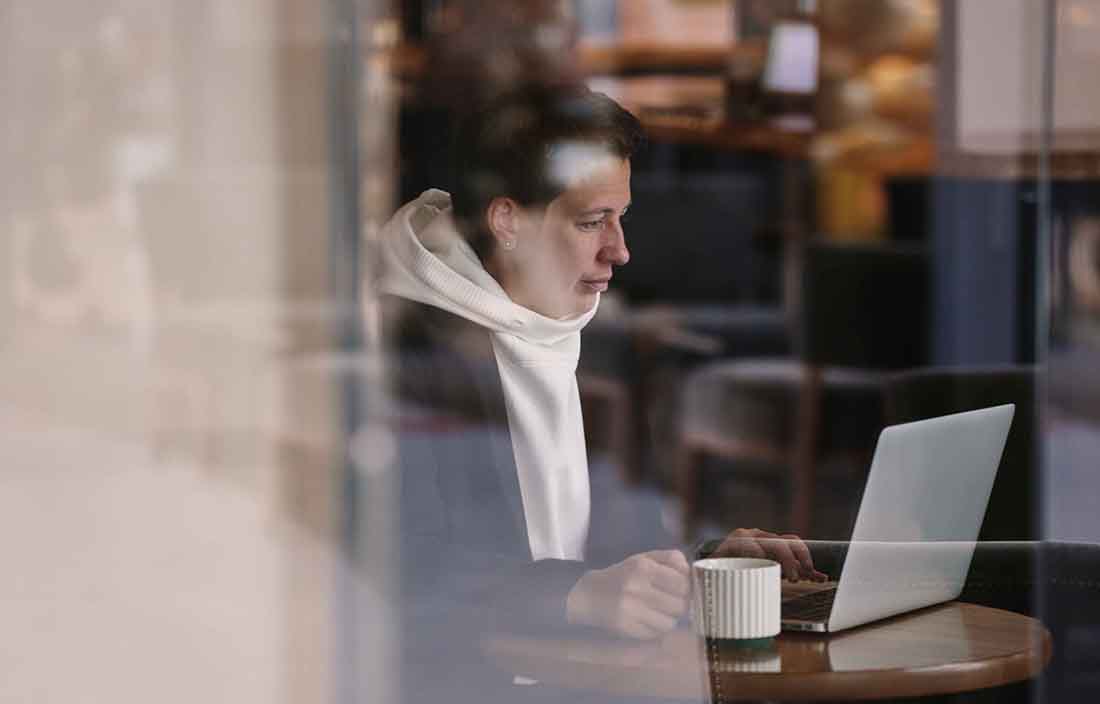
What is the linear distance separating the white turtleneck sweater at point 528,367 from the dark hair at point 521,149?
0.04ft

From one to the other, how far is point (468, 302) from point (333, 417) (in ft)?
6.03

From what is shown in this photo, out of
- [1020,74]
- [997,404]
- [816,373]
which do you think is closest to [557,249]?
[997,404]

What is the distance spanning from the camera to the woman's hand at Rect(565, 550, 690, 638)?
994mm

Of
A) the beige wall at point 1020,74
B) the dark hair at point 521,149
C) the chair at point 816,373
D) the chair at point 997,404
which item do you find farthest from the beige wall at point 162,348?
the dark hair at point 521,149

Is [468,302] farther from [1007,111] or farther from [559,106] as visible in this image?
[1007,111]

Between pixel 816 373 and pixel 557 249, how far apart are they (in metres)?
1.98

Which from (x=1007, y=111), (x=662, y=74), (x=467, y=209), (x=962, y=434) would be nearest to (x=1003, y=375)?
(x=962, y=434)

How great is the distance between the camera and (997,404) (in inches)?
44.5

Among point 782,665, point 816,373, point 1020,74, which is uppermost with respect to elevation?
point 1020,74

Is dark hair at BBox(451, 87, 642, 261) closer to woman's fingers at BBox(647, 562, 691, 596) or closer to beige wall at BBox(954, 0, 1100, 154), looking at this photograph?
woman's fingers at BBox(647, 562, 691, 596)

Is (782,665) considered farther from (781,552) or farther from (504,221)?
(504,221)

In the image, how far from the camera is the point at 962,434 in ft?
3.46

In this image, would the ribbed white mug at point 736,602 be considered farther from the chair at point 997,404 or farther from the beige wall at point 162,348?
the beige wall at point 162,348

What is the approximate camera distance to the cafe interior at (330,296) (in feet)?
8.53
